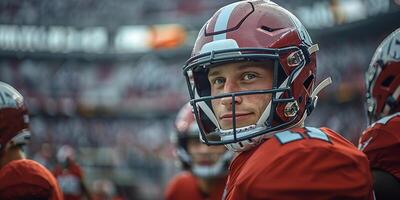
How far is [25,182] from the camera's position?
2172 millimetres

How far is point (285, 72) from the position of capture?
1740 millimetres

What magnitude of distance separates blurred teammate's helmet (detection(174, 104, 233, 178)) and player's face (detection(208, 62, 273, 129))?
187 centimetres

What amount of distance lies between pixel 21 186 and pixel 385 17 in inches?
460

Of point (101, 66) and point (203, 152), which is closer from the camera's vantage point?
point (203, 152)

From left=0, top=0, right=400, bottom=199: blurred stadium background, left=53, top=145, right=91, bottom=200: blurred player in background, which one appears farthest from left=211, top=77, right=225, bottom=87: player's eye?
left=0, top=0, right=400, bottom=199: blurred stadium background

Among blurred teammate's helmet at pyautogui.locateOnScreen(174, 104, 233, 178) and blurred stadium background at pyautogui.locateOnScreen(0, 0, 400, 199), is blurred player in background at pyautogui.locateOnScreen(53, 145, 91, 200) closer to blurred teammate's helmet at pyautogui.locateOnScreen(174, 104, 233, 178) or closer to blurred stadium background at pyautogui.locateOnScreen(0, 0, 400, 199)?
blurred teammate's helmet at pyautogui.locateOnScreen(174, 104, 233, 178)

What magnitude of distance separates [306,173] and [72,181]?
3.93 meters

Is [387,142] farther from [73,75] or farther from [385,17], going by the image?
[73,75]

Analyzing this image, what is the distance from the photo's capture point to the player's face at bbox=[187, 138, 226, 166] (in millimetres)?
3652

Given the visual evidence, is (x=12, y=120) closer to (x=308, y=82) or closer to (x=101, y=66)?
(x=308, y=82)

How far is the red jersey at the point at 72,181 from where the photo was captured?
485 cm

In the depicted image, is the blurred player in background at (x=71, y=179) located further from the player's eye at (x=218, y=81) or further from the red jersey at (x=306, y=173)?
the red jersey at (x=306, y=173)

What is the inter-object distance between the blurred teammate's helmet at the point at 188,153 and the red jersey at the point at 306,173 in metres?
2.27

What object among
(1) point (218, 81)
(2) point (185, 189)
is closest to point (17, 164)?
(1) point (218, 81)
